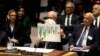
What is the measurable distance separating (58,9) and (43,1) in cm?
70

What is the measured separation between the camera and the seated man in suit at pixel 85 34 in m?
6.20

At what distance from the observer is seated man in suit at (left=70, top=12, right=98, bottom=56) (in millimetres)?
6199

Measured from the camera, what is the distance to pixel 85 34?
6.33 metres

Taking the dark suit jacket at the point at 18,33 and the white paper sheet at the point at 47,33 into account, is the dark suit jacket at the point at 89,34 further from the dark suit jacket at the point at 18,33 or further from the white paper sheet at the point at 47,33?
the white paper sheet at the point at 47,33

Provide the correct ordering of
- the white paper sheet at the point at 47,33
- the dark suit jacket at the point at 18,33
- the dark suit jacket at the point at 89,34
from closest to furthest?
1. the white paper sheet at the point at 47,33
2. the dark suit jacket at the point at 89,34
3. the dark suit jacket at the point at 18,33

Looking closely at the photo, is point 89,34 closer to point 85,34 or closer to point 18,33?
point 85,34

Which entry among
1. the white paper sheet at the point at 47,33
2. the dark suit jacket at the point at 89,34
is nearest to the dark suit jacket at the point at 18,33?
the dark suit jacket at the point at 89,34

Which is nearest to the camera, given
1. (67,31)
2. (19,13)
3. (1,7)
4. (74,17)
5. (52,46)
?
(52,46)

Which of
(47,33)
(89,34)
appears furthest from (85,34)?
(47,33)

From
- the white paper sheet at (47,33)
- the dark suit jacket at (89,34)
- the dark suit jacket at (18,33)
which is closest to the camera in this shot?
the white paper sheet at (47,33)

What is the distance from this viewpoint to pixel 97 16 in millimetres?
6906

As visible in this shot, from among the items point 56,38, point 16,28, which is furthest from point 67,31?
point 56,38

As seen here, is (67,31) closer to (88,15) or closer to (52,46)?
(88,15)

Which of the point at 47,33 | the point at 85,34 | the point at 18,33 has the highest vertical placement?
the point at 47,33
